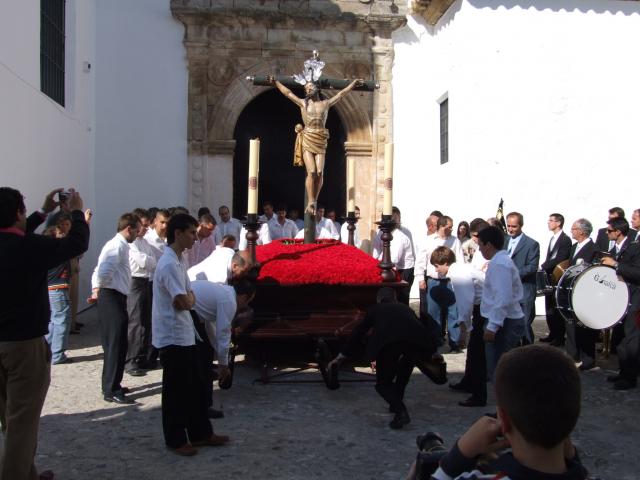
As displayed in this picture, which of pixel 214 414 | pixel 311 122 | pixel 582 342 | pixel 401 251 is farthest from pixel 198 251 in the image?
pixel 582 342

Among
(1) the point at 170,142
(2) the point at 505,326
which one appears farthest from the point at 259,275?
(1) the point at 170,142

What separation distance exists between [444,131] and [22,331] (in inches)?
400

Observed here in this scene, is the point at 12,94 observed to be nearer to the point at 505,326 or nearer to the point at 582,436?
the point at 505,326

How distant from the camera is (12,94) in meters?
8.58

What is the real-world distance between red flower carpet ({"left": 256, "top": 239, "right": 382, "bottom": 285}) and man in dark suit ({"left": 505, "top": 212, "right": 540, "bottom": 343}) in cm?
164

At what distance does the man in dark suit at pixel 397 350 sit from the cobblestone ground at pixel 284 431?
0.27 meters

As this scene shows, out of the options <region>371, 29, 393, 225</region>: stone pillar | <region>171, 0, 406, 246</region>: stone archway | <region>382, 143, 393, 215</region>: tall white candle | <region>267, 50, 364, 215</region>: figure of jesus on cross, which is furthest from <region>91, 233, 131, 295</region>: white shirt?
<region>371, 29, 393, 225</region>: stone pillar

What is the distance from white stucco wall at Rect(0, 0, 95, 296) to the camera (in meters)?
8.48

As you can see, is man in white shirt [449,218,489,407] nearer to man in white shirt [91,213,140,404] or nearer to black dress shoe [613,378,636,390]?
black dress shoe [613,378,636,390]

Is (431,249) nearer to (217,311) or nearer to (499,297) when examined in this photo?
(499,297)

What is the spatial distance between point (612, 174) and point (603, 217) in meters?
0.71

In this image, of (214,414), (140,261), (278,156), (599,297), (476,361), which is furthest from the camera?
(278,156)

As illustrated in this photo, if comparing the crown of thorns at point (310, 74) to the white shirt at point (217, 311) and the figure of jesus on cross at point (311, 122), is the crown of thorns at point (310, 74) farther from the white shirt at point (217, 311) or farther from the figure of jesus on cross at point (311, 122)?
the white shirt at point (217, 311)

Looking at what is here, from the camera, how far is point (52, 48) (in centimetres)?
1079
